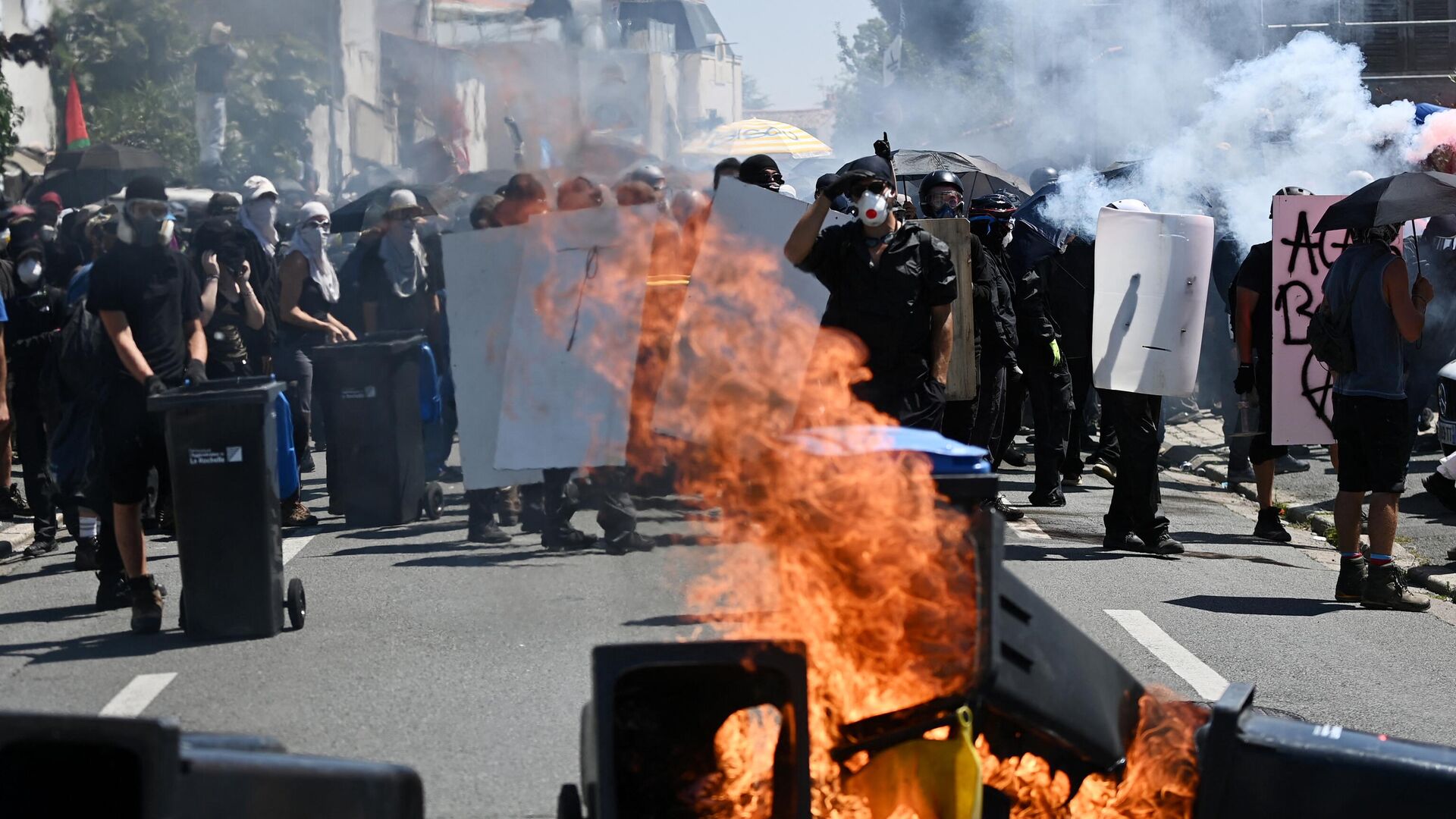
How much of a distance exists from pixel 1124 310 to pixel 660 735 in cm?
678

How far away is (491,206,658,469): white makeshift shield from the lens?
29.3 ft

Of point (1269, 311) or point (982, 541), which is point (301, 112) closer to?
point (1269, 311)

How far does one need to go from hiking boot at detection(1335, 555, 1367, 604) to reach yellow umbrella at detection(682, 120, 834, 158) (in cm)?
400

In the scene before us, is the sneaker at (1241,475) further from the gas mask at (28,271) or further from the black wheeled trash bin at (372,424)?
the gas mask at (28,271)

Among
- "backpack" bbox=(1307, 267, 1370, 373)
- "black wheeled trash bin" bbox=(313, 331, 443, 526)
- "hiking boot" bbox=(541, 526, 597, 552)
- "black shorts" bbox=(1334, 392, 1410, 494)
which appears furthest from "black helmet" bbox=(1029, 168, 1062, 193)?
"black shorts" bbox=(1334, 392, 1410, 494)

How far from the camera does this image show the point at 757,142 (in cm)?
1370

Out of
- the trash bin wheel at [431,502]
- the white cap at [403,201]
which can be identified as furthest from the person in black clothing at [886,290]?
the white cap at [403,201]

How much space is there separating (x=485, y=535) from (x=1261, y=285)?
4.86 meters

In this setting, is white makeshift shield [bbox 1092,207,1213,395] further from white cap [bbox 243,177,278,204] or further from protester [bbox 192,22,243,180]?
protester [bbox 192,22,243,180]

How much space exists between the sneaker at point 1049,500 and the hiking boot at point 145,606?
20.3ft

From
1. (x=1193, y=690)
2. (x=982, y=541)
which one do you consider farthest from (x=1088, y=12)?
(x=982, y=541)

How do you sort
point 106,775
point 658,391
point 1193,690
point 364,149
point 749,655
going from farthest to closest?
point 364,149 → point 658,391 → point 1193,690 → point 749,655 → point 106,775

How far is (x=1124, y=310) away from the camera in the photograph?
33.9ft

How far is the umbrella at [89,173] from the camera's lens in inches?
973
